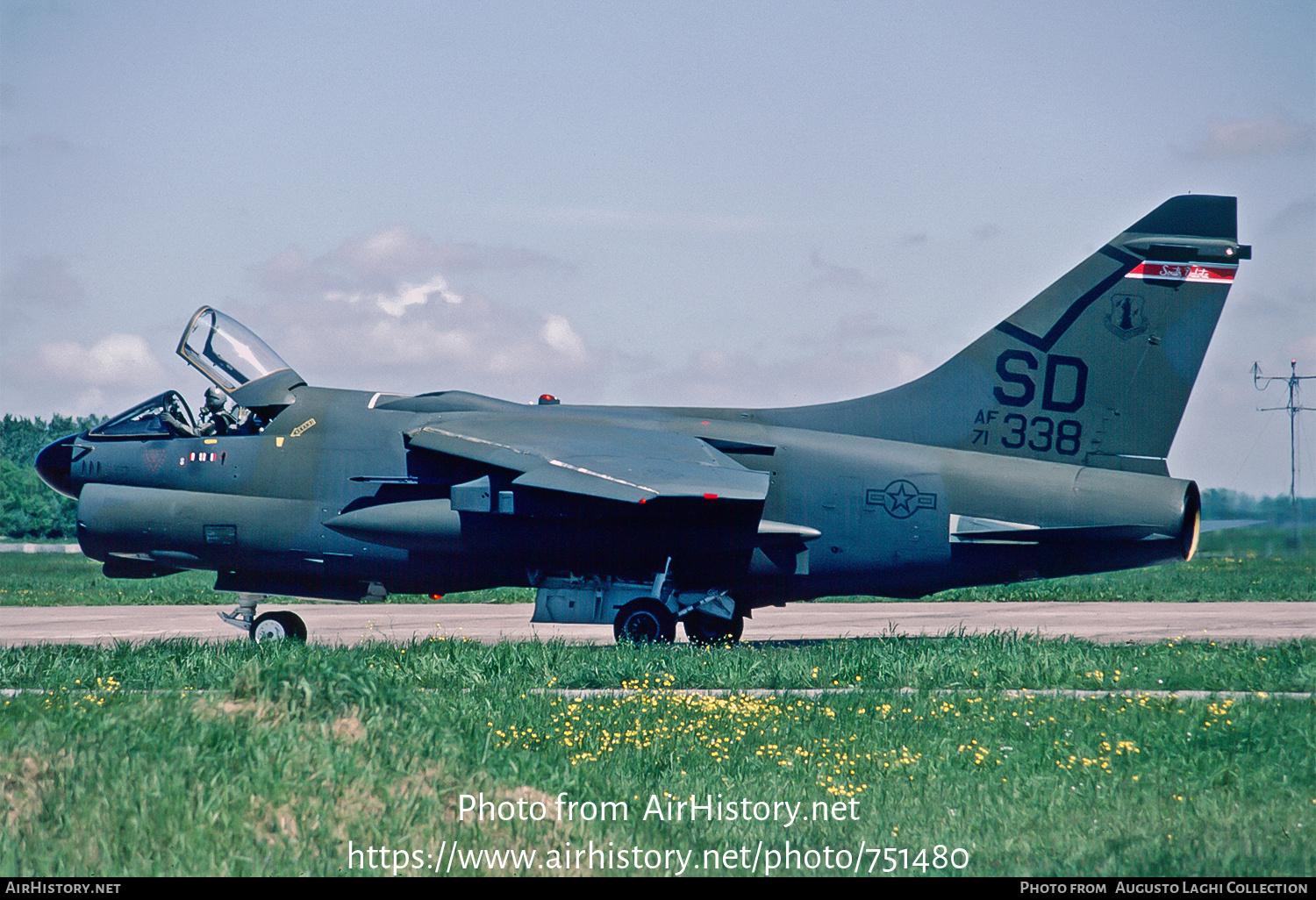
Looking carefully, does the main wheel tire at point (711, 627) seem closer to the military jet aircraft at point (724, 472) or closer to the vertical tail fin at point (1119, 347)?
the military jet aircraft at point (724, 472)

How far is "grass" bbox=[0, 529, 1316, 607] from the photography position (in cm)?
2436

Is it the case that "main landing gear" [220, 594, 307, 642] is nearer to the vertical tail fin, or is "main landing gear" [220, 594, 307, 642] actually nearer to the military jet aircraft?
the military jet aircraft

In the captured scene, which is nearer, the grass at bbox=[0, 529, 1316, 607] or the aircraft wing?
the aircraft wing

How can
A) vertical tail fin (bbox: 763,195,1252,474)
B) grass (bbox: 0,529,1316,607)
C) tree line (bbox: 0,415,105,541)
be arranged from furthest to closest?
tree line (bbox: 0,415,105,541) < grass (bbox: 0,529,1316,607) < vertical tail fin (bbox: 763,195,1252,474)

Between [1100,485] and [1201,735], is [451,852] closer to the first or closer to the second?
[1201,735]

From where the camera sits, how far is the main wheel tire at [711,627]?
56.4ft

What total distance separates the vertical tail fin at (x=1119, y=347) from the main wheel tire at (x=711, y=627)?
433 cm

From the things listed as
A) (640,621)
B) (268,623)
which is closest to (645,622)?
(640,621)

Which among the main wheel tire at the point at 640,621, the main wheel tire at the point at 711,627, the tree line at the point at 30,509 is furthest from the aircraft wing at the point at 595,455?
the tree line at the point at 30,509

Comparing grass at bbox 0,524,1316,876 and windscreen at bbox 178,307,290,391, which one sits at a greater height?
windscreen at bbox 178,307,290,391

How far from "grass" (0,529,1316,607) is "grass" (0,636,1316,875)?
13413 millimetres

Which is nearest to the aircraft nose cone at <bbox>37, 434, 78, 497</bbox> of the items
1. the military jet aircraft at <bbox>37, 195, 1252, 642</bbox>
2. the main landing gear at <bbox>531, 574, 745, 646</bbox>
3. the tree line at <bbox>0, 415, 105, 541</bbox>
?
the military jet aircraft at <bbox>37, 195, 1252, 642</bbox>

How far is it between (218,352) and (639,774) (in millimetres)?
11241

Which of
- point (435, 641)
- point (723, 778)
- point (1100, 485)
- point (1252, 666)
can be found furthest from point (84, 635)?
point (1252, 666)
